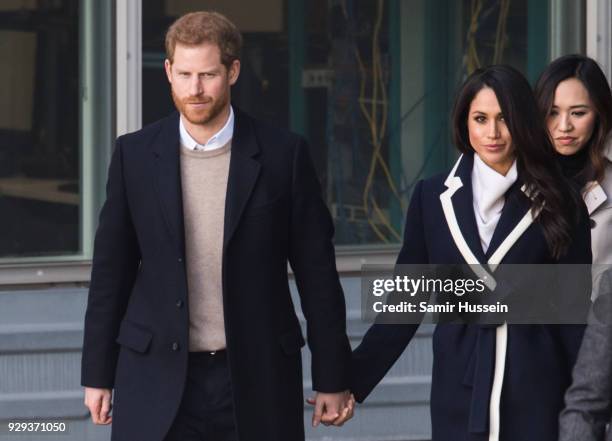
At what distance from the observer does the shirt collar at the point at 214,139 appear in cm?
496

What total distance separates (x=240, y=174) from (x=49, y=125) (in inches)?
133

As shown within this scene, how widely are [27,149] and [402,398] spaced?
7.45ft

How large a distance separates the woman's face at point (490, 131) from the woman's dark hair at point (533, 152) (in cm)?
2

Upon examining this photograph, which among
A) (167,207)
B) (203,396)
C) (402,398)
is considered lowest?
(402,398)

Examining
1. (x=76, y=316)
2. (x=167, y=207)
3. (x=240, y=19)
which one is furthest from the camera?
(x=240, y=19)

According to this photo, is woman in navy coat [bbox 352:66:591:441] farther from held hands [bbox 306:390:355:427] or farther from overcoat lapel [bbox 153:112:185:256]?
overcoat lapel [bbox 153:112:185:256]

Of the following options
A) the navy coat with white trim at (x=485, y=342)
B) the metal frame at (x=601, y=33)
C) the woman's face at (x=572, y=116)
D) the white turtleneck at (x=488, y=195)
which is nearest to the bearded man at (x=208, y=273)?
the navy coat with white trim at (x=485, y=342)

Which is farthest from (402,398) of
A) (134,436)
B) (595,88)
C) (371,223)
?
(134,436)

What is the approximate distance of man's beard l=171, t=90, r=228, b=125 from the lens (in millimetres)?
4832

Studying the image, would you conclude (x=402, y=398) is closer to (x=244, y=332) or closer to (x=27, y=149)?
(x=27, y=149)

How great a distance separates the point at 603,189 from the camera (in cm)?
590

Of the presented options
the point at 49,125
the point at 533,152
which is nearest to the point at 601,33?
the point at 49,125

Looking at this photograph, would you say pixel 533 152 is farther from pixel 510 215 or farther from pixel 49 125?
pixel 49 125

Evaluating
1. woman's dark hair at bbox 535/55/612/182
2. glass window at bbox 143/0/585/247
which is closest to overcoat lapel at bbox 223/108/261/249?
woman's dark hair at bbox 535/55/612/182
